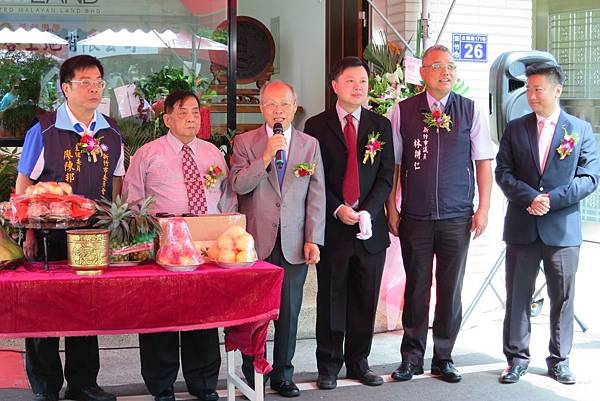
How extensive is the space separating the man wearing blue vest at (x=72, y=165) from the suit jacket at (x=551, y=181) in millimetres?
2086

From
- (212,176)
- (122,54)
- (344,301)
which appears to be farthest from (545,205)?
(122,54)

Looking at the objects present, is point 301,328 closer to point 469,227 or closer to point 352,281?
point 352,281

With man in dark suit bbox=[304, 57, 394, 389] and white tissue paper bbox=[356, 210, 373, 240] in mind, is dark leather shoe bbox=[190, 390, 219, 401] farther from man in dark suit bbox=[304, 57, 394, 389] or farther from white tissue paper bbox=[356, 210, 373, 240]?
white tissue paper bbox=[356, 210, 373, 240]

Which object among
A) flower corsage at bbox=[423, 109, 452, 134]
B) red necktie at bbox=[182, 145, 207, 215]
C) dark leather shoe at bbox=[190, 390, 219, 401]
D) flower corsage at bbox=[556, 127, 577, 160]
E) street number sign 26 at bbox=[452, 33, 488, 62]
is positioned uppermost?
street number sign 26 at bbox=[452, 33, 488, 62]

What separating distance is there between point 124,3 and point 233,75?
39.6 inches

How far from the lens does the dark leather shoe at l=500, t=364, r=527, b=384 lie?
455cm

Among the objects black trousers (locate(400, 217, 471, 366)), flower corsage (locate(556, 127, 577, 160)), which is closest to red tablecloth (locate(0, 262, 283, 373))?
black trousers (locate(400, 217, 471, 366))

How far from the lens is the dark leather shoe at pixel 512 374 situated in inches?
179

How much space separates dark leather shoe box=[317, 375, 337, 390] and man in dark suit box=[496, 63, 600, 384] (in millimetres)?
923

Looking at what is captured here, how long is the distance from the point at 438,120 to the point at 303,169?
2.70ft

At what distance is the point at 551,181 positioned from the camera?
4480 millimetres

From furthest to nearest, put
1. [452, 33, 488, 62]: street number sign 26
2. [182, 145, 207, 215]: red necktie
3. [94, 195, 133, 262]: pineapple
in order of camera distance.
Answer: [452, 33, 488, 62]: street number sign 26 < [182, 145, 207, 215]: red necktie < [94, 195, 133, 262]: pineapple

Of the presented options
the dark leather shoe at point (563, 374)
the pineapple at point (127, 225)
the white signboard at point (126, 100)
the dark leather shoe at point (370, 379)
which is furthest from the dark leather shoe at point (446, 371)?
the white signboard at point (126, 100)

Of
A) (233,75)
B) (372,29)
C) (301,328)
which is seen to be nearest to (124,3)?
(233,75)
